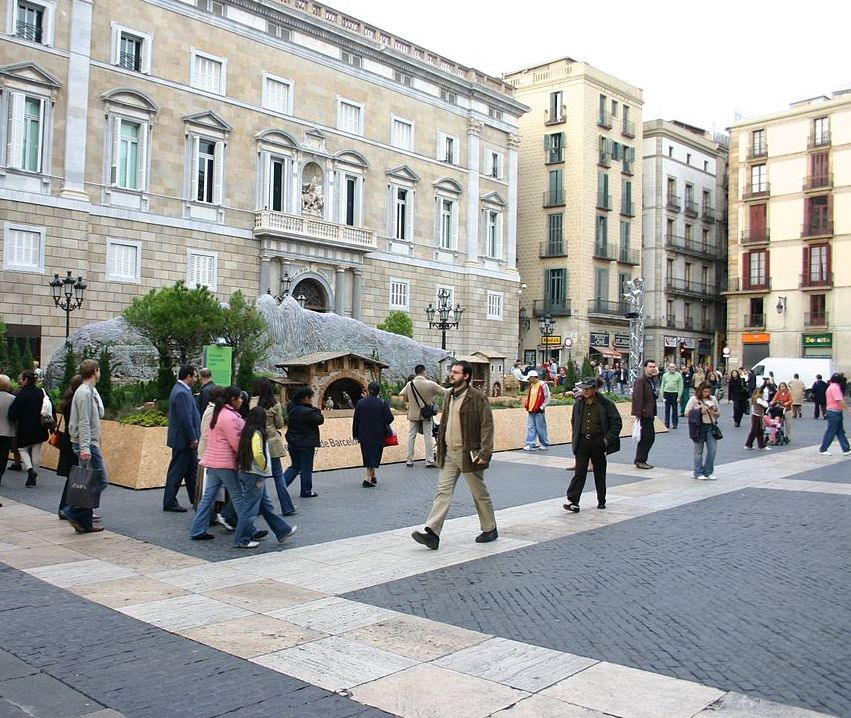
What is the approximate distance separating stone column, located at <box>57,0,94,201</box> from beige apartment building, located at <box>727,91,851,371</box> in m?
41.7

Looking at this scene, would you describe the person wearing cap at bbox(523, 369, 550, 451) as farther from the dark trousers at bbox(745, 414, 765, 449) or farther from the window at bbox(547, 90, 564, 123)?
the window at bbox(547, 90, 564, 123)

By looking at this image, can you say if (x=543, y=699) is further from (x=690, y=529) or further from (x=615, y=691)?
(x=690, y=529)

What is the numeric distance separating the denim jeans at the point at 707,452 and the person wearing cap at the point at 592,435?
12.0 ft

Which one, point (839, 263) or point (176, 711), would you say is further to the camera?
point (839, 263)

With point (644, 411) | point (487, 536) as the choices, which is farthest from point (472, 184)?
point (487, 536)

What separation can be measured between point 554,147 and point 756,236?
48.3 ft

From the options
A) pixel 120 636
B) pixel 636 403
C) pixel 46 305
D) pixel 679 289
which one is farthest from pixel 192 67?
pixel 679 289

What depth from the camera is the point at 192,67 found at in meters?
31.3

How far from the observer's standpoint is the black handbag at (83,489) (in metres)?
8.59

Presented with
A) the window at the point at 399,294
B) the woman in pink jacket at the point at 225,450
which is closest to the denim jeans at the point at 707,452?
the woman in pink jacket at the point at 225,450

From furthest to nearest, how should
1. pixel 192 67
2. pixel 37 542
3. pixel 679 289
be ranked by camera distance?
pixel 679 289
pixel 192 67
pixel 37 542

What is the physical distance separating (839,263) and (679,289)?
10552mm

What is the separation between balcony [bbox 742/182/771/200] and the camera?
175 ft

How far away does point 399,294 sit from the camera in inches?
1539
